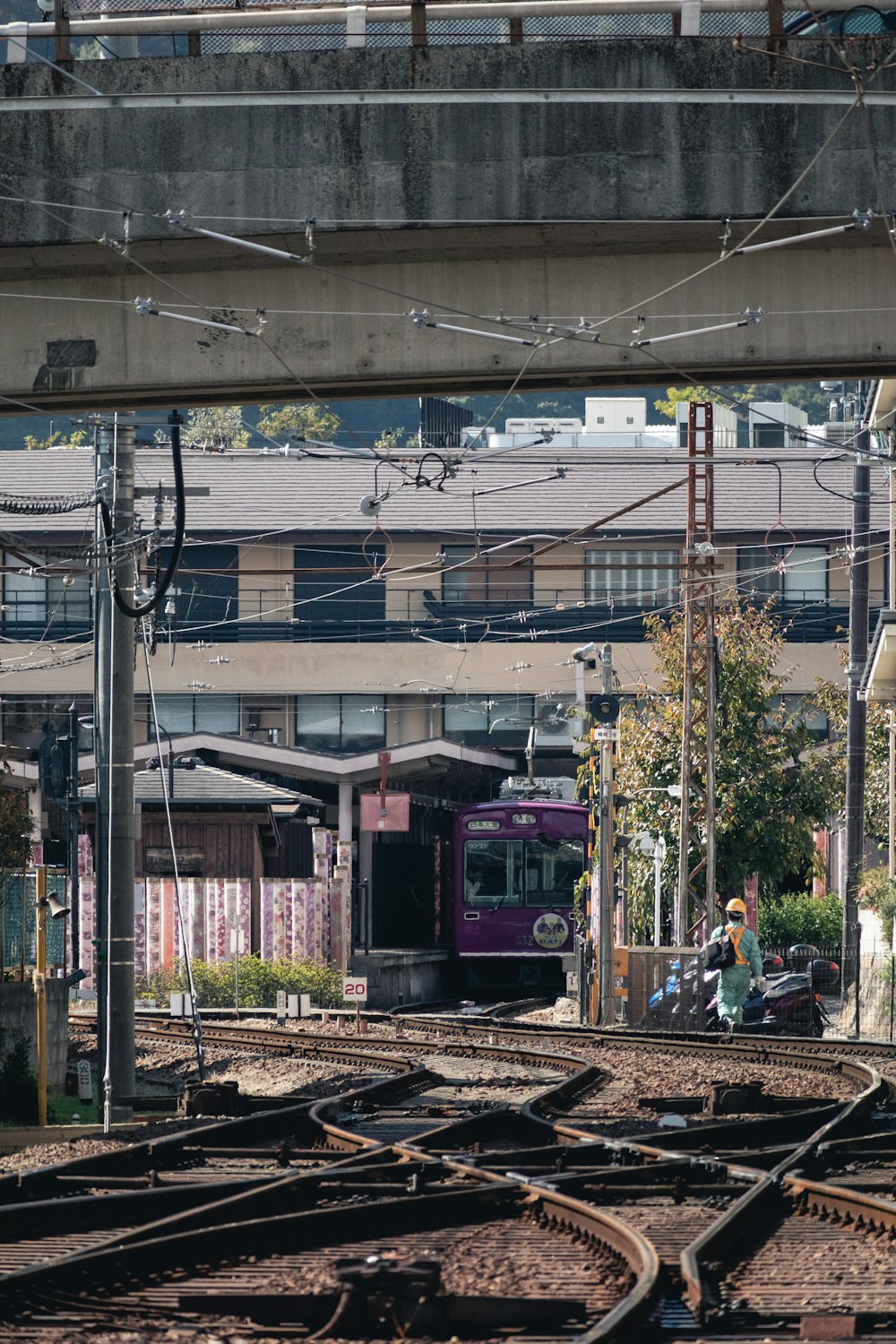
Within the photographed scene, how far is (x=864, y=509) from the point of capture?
33500 mm

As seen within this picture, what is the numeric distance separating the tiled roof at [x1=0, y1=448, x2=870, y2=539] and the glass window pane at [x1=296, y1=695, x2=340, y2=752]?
180 inches

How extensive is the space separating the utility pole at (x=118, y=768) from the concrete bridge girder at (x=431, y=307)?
12.2 ft

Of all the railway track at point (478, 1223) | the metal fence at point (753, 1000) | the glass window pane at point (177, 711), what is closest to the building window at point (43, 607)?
the glass window pane at point (177, 711)

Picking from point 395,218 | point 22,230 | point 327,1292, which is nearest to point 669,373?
point 395,218

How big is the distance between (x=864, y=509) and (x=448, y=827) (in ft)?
34.6

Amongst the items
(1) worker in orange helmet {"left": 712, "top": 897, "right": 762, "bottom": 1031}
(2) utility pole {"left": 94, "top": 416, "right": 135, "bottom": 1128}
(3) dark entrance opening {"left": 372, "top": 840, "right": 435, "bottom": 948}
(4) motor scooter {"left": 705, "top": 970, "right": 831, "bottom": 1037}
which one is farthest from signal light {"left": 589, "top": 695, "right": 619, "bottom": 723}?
(3) dark entrance opening {"left": 372, "top": 840, "right": 435, "bottom": 948}

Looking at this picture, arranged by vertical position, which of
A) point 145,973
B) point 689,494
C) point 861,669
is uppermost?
point 689,494

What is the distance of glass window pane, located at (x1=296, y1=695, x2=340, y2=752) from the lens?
52.4 meters

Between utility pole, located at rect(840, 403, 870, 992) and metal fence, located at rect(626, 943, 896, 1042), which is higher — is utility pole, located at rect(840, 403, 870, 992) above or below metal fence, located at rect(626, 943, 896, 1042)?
above

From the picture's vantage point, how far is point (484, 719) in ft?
173

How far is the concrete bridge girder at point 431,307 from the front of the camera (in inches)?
521

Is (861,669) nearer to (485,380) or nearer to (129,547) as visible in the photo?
(129,547)

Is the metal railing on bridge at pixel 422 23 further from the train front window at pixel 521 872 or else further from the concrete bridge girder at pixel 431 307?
the train front window at pixel 521 872

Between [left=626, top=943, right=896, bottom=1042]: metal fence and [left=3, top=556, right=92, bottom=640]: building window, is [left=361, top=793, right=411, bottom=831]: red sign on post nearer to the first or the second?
[left=626, top=943, right=896, bottom=1042]: metal fence
